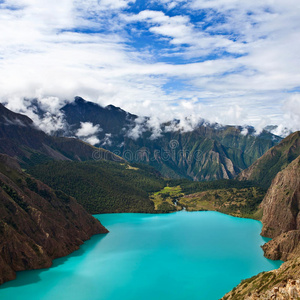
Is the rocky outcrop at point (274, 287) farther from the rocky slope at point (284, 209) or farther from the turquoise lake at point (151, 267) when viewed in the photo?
the rocky slope at point (284, 209)

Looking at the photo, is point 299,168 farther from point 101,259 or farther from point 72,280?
point 72,280

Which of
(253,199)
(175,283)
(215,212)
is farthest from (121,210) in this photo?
(175,283)

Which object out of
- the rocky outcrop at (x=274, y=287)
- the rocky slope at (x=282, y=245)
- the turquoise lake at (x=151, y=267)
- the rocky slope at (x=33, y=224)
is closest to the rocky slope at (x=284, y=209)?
the rocky slope at (x=282, y=245)

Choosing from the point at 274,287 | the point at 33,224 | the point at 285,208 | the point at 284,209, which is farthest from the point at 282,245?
the point at 33,224

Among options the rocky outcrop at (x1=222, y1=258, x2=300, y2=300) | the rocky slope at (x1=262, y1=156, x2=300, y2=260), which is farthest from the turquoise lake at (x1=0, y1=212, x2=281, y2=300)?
the rocky outcrop at (x1=222, y1=258, x2=300, y2=300)

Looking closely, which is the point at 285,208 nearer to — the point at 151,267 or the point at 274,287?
the point at 151,267

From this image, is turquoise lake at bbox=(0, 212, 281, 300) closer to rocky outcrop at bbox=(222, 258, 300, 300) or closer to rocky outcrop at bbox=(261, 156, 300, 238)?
rocky outcrop at bbox=(261, 156, 300, 238)
